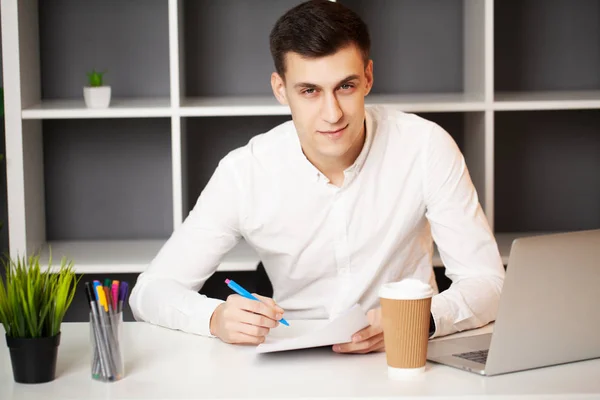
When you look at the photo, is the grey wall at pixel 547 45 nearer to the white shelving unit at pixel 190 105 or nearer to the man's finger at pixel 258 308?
the white shelving unit at pixel 190 105

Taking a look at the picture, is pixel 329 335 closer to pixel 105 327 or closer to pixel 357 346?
pixel 357 346

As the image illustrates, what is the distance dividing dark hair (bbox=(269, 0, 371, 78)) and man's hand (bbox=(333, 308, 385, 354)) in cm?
67

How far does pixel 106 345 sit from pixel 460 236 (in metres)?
0.95

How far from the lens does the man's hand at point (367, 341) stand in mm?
1542

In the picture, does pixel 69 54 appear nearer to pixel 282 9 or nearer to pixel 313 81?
pixel 282 9

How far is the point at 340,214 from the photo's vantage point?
2.15m

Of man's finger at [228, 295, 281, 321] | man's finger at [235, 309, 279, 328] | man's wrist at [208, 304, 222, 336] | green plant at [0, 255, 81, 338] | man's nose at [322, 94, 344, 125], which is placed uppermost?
man's nose at [322, 94, 344, 125]

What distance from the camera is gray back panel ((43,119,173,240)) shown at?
3.19 meters

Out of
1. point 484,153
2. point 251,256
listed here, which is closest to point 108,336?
point 251,256

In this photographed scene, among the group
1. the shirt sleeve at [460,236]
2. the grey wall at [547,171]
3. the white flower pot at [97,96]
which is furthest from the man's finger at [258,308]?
the grey wall at [547,171]

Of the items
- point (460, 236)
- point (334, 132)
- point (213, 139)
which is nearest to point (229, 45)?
point (213, 139)

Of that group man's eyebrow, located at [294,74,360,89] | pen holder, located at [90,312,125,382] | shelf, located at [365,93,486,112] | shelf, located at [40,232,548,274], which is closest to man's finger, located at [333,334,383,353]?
pen holder, located at [90,312,125,382]

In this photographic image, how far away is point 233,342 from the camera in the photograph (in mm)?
1635

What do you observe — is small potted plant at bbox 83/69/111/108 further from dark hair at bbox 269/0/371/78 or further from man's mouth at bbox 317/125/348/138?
man's mouth at bbox 317/125/348/138
